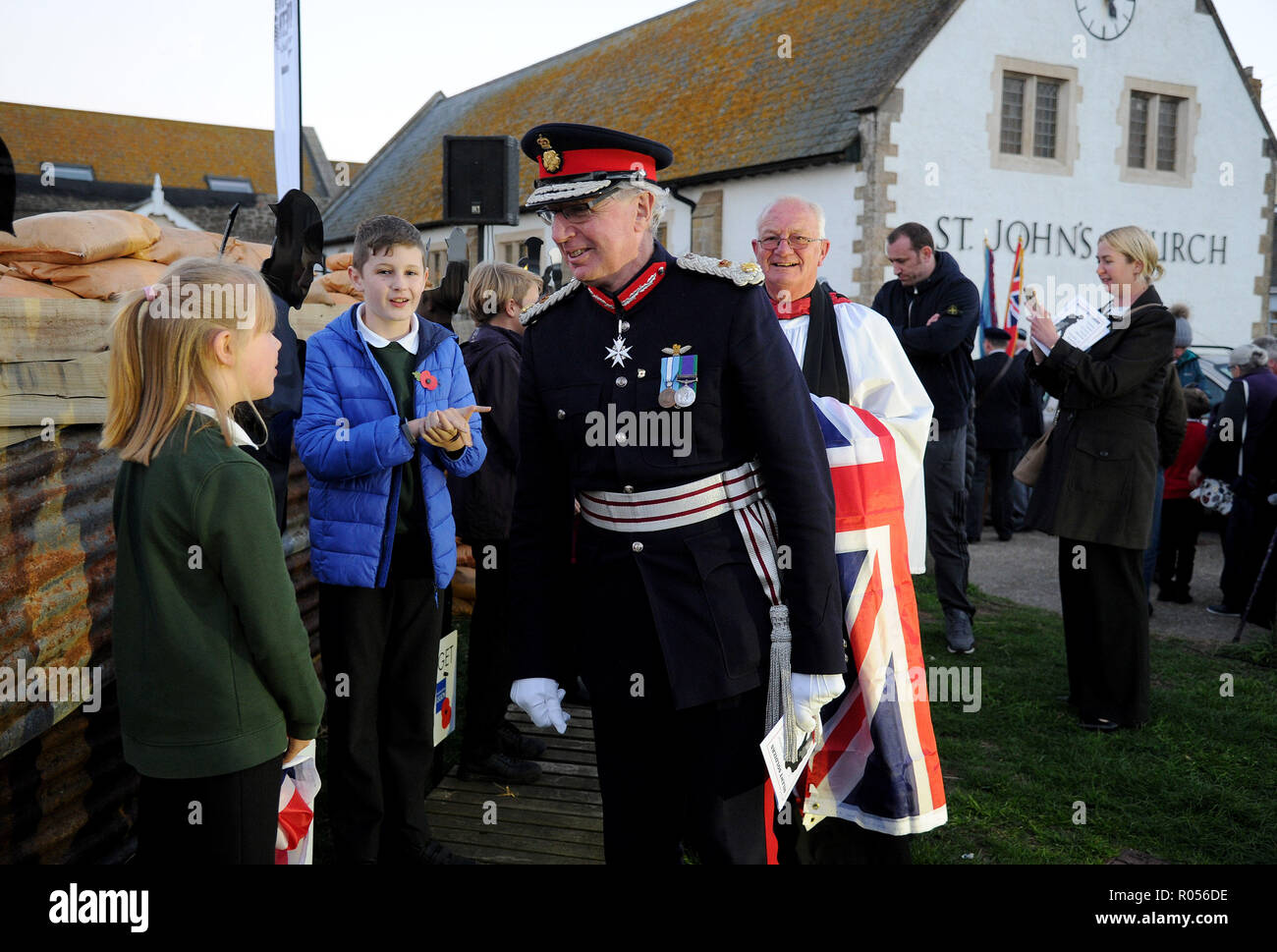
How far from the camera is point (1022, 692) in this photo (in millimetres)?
6164

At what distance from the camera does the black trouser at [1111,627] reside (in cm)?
542

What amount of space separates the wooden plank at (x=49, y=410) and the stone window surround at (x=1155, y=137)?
21.2 meters

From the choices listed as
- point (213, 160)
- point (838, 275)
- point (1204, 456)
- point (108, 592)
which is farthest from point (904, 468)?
point (213, 160)

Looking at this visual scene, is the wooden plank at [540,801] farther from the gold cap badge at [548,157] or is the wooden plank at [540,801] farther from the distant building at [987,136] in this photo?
the distant building at [987,136]

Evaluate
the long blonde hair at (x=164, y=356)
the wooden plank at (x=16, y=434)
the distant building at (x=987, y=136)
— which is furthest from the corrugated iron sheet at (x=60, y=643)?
the distant building at (x=987, y=136)

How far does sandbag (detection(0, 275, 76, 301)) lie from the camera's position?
408cm

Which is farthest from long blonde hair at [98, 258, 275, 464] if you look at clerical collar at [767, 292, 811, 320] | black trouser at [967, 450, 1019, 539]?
black trouser at [967, 450, 1019, 539]

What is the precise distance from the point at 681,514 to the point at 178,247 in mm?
3922

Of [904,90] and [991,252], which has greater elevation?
[904,90]

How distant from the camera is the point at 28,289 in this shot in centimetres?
418

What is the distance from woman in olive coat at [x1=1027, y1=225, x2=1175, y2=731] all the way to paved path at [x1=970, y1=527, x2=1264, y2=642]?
201cm

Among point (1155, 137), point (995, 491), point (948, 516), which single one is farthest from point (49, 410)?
point (1155, 137)
